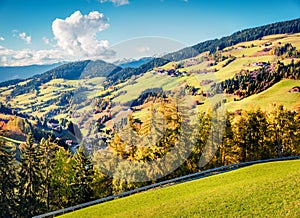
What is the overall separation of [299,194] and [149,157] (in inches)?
807

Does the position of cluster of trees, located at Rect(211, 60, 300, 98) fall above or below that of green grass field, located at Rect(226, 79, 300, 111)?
above

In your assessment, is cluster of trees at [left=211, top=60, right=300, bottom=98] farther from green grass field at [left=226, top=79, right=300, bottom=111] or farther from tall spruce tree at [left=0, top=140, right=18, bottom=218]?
tall spruce tree at [left=0, top=140, right=18, bottom=218]

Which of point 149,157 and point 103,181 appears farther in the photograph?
point 103,181

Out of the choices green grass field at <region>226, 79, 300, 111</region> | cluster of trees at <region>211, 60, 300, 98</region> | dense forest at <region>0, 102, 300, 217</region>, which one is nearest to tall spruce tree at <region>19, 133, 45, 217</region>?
dense forest at <region>0, 102, 300, 217</region>

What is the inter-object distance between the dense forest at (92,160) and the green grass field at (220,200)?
905cm

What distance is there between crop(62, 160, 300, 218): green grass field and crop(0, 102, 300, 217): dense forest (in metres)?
9.05

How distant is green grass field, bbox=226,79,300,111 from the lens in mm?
130137

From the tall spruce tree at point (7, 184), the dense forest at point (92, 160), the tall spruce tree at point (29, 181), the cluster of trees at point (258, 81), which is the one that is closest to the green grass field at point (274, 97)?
the cluster of trees at point (258, 81)

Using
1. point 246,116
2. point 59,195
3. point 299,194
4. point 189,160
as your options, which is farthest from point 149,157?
point 299,194

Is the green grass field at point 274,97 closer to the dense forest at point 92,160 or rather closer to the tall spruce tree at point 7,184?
the dense forest at point 92,160

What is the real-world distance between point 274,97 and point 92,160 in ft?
382

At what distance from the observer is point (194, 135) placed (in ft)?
126

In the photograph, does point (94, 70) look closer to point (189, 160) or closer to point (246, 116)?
point (189, 160)

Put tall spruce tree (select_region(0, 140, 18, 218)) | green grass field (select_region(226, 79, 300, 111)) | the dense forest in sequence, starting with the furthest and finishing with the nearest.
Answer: green grass field (select_region(226, 79, 300, 111)), the dense forest, tall spruce tree (select_region(0, 140, 18, 218))
